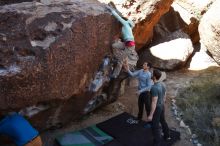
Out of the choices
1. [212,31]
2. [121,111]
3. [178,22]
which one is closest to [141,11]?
[212,31]

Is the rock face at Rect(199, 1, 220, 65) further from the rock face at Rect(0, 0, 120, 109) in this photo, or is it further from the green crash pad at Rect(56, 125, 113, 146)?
the green crash pad at Rect(56, 125, 113, 146)

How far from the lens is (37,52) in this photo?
676 centimetres

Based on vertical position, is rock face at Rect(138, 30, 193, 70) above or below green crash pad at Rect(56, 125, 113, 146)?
above

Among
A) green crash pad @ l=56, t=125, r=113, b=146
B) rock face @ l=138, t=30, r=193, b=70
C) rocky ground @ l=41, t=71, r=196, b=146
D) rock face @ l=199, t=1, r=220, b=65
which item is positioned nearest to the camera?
green crash pad @ l=56, t=125, r=113, b=146

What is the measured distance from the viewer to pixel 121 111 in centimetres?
938

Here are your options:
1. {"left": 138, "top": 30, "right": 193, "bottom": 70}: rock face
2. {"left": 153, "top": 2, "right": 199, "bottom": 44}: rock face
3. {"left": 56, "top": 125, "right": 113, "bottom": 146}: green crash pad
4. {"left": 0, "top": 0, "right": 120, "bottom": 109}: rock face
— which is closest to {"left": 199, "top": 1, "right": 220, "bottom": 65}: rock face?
{"left": 138, "top": 30, "right": 193, "bottom": 70}: rock face

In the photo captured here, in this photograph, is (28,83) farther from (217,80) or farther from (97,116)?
(217,80)

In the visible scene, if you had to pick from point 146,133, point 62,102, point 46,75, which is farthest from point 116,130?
point 46,75

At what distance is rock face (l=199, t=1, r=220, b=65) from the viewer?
37.7 ft

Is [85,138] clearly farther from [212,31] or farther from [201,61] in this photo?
[201,61]

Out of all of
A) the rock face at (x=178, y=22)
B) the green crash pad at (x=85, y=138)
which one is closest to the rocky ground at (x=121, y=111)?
the green crash pad at (x=85, y=138)

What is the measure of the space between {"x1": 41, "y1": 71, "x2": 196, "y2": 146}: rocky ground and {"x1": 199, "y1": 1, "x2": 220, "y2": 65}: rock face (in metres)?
1.74

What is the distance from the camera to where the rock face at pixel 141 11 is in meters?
10.6

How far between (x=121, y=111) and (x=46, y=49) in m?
3.29
